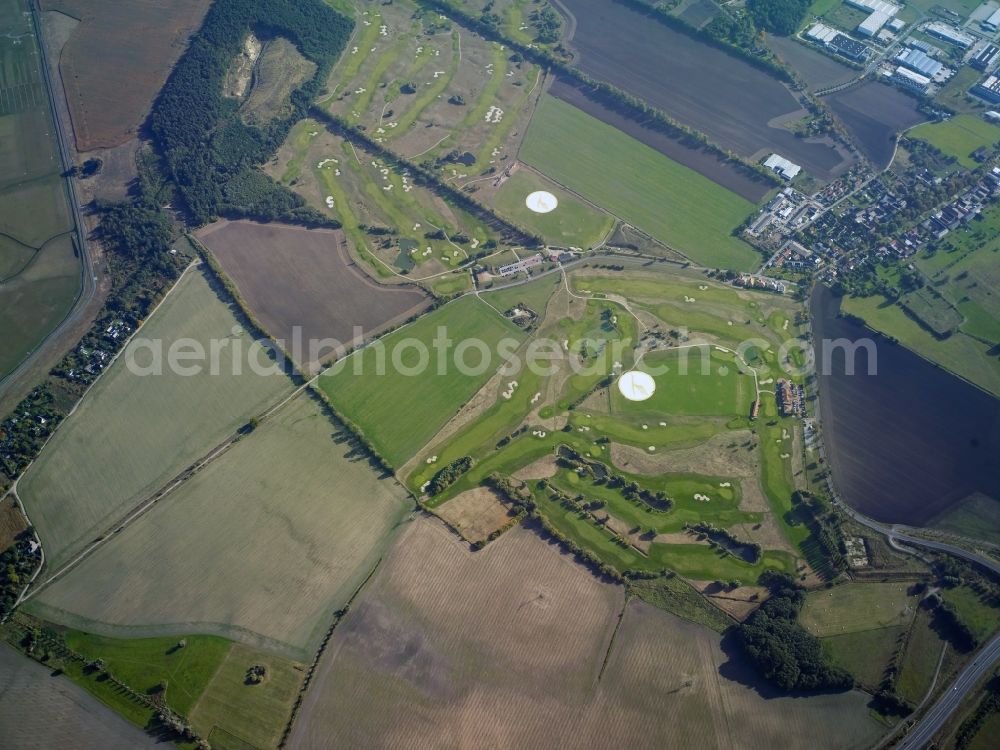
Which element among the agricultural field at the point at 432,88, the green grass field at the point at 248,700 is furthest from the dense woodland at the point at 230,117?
the green grass field at the point at 248,700

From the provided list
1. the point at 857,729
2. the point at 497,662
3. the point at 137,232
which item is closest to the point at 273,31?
the point at 137,232

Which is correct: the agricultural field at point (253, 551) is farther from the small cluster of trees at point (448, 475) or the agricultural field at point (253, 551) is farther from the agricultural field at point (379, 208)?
the agricultural field at point (379, 208)

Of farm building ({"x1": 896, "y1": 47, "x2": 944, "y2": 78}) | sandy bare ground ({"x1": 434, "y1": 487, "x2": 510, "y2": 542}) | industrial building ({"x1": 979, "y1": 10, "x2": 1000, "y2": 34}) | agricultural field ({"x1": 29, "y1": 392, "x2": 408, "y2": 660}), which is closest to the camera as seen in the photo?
agricultural field ({"x1": 29, "y1": 392, "x2": 408, "y2": 660})

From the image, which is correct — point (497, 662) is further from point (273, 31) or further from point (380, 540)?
point (273, 31)

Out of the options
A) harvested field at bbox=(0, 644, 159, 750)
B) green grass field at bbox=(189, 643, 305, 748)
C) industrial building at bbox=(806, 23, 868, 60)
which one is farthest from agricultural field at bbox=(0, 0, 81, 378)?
industrial building at bbox=(806, 23, 868, 60)

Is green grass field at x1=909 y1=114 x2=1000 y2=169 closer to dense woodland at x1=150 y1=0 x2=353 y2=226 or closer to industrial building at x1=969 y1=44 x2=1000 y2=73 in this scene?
industrial building at x1=969 y1=44 x2=1000 y2=73
